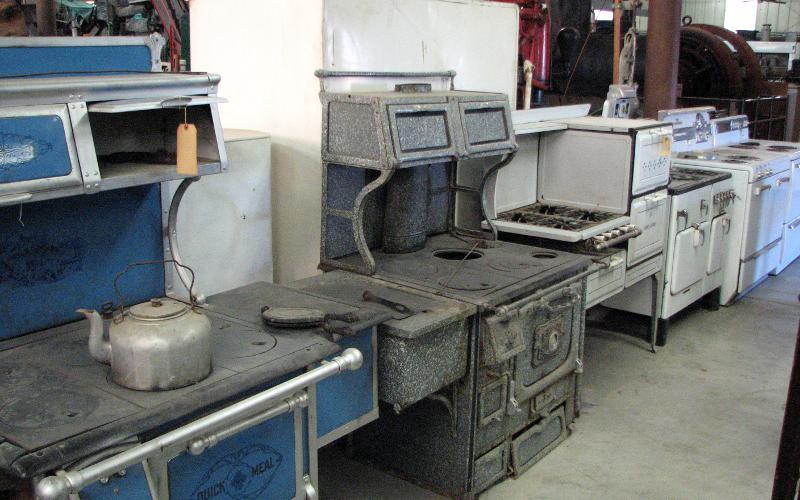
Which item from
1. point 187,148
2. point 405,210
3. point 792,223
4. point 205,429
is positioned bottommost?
point 792,223

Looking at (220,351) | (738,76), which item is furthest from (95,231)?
(738,76)

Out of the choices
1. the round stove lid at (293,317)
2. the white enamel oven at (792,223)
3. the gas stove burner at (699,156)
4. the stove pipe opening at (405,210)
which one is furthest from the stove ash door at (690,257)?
the round stove lid at (293,317)

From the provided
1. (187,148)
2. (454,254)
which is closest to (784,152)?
(454,254)

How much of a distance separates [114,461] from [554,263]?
1852 millimetres

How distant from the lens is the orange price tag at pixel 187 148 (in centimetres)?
191

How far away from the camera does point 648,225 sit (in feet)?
12.1

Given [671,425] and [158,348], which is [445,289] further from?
[671,425]

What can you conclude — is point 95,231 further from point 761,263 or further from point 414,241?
point 761,263

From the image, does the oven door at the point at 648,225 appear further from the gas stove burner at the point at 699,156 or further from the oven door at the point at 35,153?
the oven door at the point at 35,153

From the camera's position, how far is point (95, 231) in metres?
2.07

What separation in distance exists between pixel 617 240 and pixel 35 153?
233cm

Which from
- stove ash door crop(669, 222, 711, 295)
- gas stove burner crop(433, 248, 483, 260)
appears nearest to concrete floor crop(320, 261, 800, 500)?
stove ash door crop(669, 222, 711, 295)

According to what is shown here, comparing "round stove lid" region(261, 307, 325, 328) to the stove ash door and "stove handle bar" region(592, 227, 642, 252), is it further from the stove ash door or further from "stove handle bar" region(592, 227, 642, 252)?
the stove ash door

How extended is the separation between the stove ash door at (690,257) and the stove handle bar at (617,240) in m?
0.55
